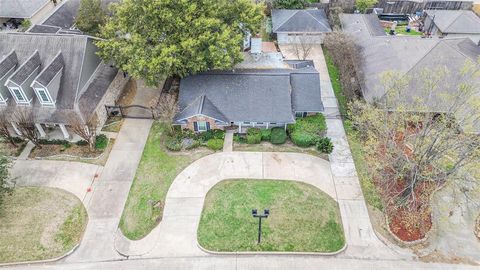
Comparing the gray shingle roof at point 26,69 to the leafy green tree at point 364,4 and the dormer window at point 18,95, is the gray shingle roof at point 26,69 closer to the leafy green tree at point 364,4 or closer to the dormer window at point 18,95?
the dormer window at point 18,95

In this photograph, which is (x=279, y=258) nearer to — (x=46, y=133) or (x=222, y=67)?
(x=222, y=67)

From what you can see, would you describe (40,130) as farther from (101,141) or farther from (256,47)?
(256,47)

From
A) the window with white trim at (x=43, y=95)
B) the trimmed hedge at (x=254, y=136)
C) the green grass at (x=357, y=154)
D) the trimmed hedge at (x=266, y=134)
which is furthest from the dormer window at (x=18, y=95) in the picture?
the green grass at (x=357, y=154)

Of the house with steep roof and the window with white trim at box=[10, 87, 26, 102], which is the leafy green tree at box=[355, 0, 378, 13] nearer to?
the window with white trim at box=[10, 87, 26, 102]

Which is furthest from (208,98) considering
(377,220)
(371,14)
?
(371,14)

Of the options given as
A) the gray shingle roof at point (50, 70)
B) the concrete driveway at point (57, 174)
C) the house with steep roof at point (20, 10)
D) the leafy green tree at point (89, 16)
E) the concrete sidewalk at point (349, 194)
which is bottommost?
the concrete sidewalk at point (349, 194)

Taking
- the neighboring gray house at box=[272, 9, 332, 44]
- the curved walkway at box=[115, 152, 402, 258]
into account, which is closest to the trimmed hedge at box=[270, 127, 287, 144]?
the curved walkway at box=[115, 152, 402, 258]

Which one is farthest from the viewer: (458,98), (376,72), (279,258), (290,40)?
(290,40)
